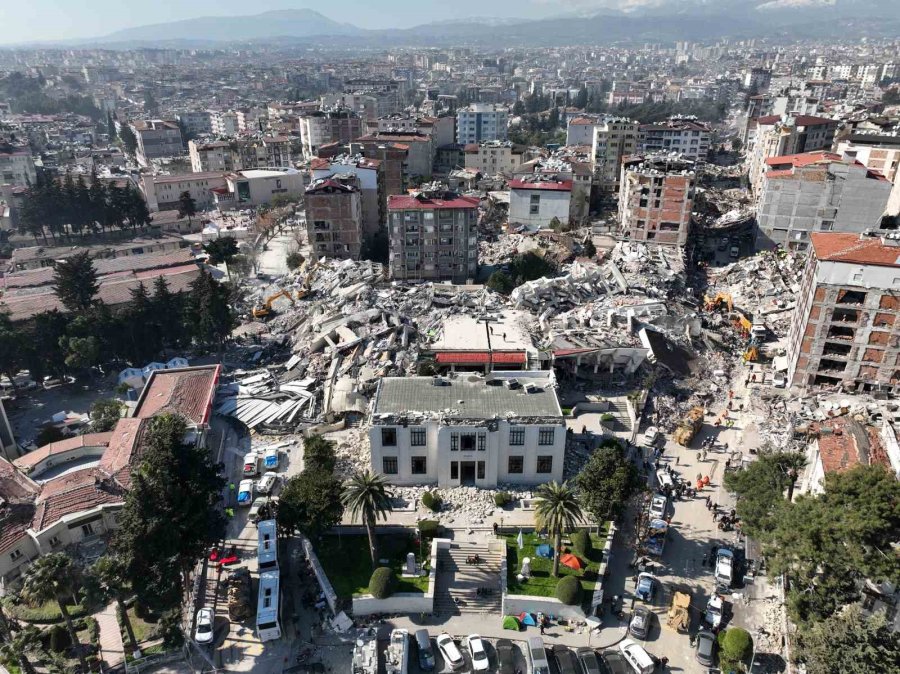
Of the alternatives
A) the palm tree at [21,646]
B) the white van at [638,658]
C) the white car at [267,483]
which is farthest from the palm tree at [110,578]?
the white van at [638,658]

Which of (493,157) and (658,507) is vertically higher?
(493,157)

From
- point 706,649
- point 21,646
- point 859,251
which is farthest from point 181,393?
point 859,251

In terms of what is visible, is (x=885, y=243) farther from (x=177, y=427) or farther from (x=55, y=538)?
(x=55, y=538)

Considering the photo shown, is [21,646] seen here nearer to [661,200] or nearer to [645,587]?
[645,587]

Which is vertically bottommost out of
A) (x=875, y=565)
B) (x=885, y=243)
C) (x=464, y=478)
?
(x=464, y=478)

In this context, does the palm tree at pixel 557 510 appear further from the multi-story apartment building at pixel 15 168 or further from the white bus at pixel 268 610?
the multi-story apartment building at pixel 15 168

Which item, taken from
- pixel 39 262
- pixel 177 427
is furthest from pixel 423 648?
pixel 39 262

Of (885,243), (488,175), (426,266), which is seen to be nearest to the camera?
(885,243)
